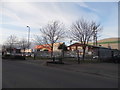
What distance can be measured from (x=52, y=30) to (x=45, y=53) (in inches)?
270

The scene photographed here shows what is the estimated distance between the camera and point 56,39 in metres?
43.8

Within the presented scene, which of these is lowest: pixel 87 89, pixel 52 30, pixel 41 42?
pixel 87 89

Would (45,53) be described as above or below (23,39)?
below

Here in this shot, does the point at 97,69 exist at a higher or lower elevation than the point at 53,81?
lower

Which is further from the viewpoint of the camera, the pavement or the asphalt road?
the pavement

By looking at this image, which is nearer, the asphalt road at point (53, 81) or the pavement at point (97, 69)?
the asphalt road at point (53, 81)

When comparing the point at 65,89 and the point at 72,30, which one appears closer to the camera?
the point at 65,89

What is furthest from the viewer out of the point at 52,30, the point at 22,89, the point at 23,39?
the point at 23,39

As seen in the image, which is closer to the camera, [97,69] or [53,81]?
[53,81]

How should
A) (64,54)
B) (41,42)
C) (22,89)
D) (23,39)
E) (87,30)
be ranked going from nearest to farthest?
1. (22,89)
2. (87,30)
3. (64,54)
4. (41,42)
5. (23,39)

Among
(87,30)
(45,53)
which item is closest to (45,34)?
(45,53)

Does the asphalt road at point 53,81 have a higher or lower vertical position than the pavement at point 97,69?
higher

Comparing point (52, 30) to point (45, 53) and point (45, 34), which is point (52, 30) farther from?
point (45, 53)

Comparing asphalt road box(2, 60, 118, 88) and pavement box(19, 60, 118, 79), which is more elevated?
asphalt road box(2, 60, 118, 88)
